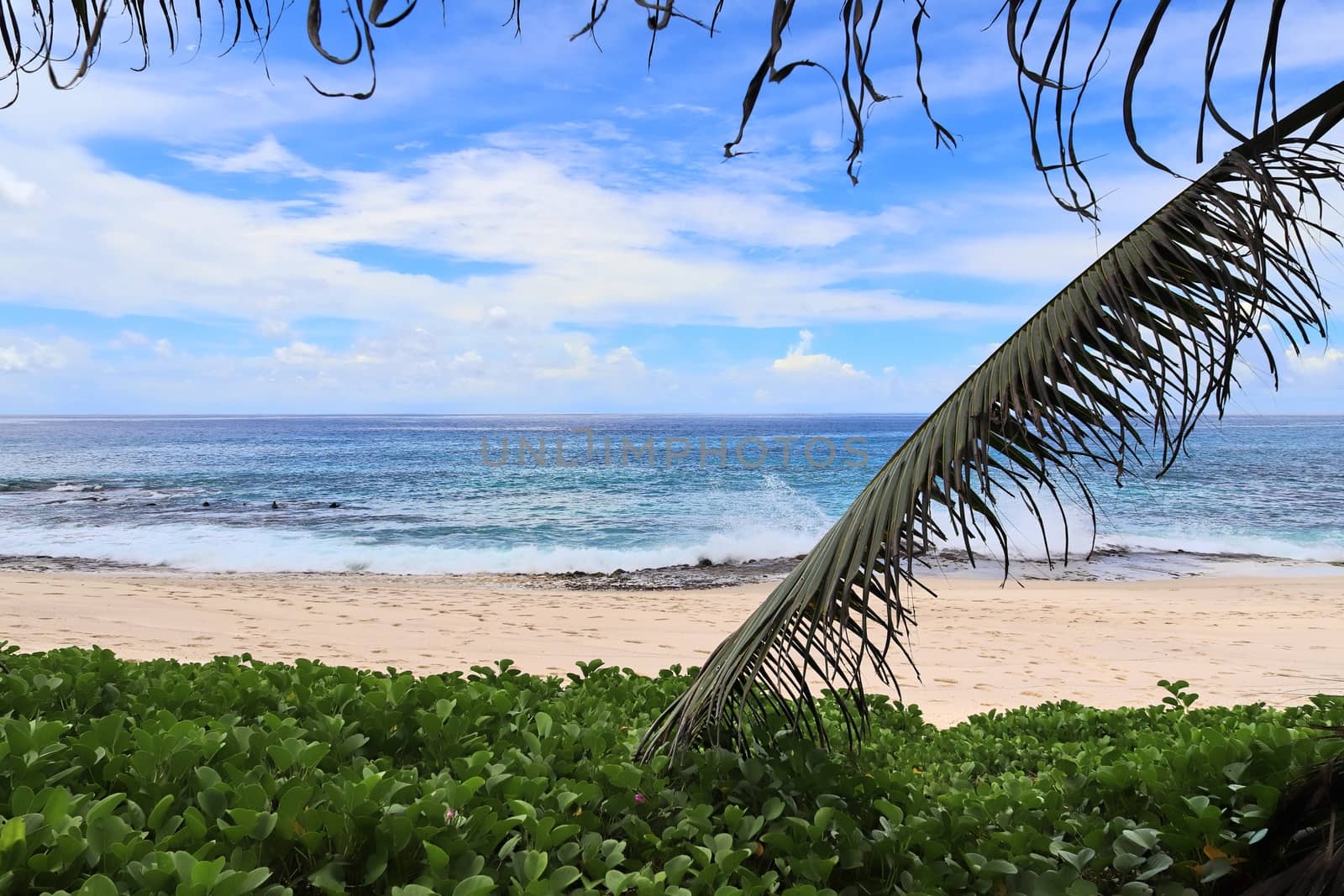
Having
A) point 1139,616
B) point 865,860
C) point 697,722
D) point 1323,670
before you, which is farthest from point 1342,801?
point 1139,616

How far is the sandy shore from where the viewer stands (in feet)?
25.7

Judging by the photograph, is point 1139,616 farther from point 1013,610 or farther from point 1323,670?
point 1323,670

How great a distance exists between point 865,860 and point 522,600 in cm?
1123

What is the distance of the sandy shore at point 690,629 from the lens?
783cm

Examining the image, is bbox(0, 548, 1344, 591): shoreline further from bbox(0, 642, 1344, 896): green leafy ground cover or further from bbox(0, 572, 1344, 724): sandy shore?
bbox(0, 642, 1344, 896): green leafy ground cover

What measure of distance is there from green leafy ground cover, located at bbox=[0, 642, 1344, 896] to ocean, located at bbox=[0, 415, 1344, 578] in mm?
979

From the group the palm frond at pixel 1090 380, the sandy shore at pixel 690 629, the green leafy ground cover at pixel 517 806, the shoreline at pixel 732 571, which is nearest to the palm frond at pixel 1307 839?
the green leafy ground cover at pixel 517 806

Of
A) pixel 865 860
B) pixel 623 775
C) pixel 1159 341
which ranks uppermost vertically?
pixel 1159 341

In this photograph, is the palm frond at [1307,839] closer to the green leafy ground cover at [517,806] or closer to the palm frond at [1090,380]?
the green leafy ground cover at [517,806]

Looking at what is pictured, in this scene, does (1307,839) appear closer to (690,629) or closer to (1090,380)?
(1090,380)

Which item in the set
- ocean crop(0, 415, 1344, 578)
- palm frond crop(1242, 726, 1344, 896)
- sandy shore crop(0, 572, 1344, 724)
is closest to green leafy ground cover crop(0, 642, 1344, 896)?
palm frond crop(1242, 726, 1344, 896)

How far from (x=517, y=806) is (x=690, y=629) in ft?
29.2

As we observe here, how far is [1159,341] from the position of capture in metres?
2.24

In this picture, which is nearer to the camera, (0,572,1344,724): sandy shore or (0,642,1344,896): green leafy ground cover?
(0,642,1344,896): green leafy ground cover
